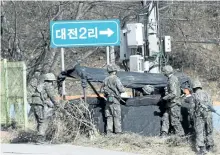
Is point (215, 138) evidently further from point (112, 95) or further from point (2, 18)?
point (2, 18)

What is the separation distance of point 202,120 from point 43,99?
13.1 feet

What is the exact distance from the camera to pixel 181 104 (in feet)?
45.2

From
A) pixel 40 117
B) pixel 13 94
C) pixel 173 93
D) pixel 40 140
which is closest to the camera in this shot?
pixel 173 93

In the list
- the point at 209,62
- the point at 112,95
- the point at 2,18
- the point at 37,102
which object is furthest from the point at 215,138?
the point at 209,62

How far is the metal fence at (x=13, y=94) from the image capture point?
58.4 ft

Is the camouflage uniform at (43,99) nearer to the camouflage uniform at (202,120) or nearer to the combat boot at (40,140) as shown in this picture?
the combat boot at (40,140)

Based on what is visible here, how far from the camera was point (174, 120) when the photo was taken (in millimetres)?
13578

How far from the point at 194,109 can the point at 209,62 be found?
21.4 m

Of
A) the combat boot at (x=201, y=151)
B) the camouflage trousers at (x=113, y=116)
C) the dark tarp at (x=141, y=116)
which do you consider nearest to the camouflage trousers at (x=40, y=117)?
the dark tarp at (x=141, y=116)

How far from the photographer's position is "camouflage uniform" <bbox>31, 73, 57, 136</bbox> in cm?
1438

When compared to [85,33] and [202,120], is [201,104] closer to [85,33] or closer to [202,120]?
[202,120]

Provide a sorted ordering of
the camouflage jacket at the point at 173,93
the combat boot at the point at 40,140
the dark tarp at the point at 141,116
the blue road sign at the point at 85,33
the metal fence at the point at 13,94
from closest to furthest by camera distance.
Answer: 1. the camouflage jacket at the point at 173,93
2. the dark tarp at the point at 141,116
3. the combat boot at the point at 40,140
4. the blue road sign at the point at 85,33
5. the metal fence at the point at 13,94

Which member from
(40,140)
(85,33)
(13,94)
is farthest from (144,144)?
(13,94)

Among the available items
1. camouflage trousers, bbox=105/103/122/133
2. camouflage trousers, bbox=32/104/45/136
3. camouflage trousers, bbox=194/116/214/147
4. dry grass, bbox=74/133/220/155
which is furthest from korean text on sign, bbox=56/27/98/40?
camouflage trousers, bbox=194/116/214/147
